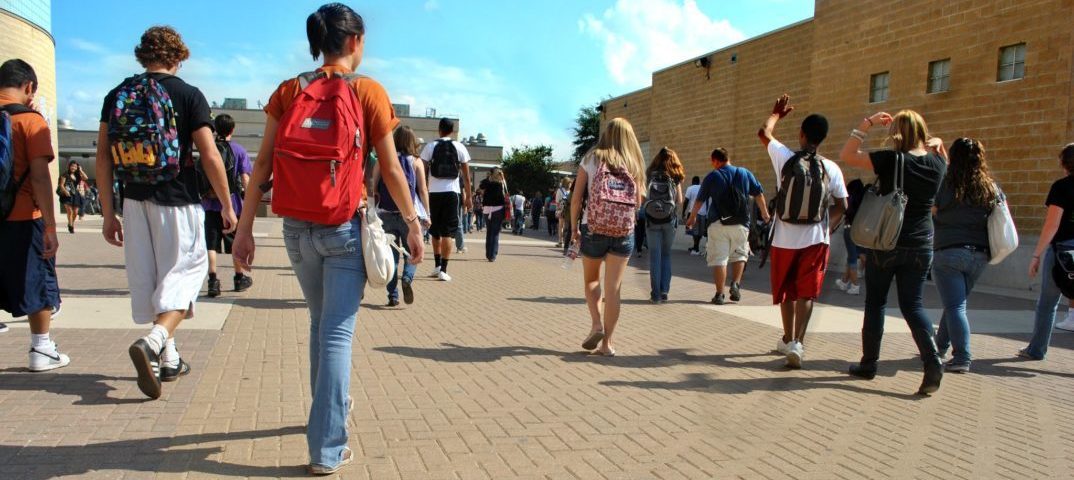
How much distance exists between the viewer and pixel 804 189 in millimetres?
5469

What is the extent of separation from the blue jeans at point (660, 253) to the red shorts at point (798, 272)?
285 centimetres

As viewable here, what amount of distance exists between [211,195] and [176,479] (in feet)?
15.6

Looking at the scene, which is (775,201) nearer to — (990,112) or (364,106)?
(364,106)

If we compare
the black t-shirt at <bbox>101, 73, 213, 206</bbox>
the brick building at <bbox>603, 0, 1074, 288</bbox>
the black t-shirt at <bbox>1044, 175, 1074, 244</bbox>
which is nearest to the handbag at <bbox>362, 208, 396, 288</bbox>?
the black t-shirt at <bbox>101, 73, 213, 206</bbox>

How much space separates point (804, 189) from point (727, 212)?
11.3 feet

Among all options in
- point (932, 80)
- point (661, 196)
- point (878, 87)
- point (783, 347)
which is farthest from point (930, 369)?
point (878, 87)

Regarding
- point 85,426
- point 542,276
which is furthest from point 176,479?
point 542,276

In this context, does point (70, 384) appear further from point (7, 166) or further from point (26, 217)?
point (7, 166)

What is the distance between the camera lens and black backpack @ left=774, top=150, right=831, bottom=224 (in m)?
5.46

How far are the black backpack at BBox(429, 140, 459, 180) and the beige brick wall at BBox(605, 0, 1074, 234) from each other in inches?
400

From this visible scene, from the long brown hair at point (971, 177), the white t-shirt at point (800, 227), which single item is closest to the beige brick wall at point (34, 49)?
the white t-shirt at point (800, 227)

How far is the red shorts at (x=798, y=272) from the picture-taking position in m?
5.53

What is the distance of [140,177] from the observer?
4066 millimetres

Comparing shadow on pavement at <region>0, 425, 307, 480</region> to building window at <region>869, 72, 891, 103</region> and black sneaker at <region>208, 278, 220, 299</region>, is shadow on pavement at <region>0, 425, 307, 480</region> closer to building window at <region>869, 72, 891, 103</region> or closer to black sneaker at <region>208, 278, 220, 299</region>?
black sneaker at <region>208, 278, 220, 299</region>
